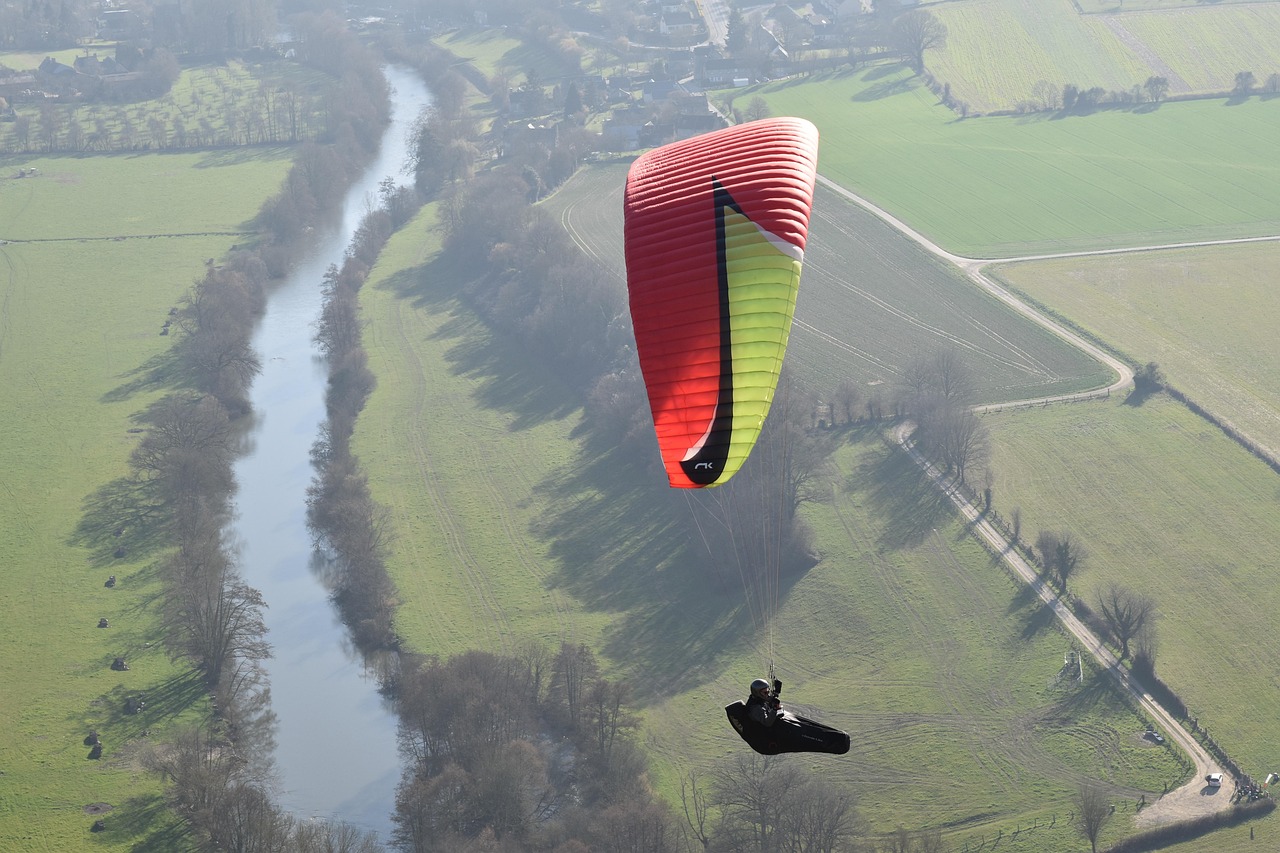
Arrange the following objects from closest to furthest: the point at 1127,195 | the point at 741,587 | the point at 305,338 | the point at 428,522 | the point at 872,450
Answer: the point at 741,587
the point at 428,522
the point at 872,450
the point at 305,338
the point at 1127,195

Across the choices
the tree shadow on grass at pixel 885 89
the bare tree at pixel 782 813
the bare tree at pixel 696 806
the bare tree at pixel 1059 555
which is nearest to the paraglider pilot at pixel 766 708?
the bare tree at pixel 782 813

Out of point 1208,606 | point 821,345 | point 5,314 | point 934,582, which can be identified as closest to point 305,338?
point 5,314

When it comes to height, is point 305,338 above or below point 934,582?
below

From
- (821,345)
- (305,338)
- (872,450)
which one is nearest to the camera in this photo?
(872,450)

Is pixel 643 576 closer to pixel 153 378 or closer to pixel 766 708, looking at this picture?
pixel 153 378

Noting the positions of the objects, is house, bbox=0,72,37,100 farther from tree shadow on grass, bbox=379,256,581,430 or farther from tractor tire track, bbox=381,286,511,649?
tractor tire track, bbox=381,286,511,649

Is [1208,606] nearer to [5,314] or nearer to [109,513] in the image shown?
[109,513]

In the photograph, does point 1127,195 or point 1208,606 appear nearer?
point 1208,606

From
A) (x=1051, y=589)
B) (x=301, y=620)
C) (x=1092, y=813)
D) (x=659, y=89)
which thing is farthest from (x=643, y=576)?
(x=659, y=89)
